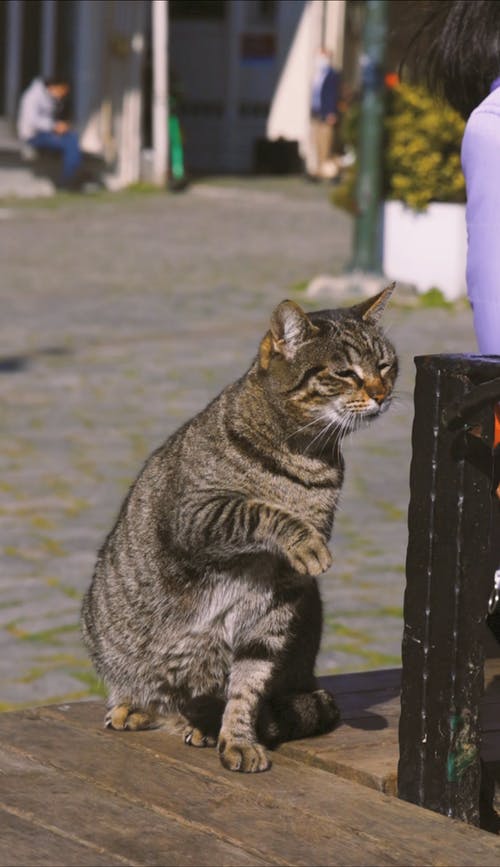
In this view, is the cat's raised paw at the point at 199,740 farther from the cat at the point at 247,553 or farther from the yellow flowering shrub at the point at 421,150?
the yellow flowering shrub at the point at 421,150

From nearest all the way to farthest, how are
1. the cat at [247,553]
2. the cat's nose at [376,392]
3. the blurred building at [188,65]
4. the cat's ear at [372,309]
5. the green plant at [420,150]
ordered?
1. the cat at [247,553]
2. the cat's nose at [376,392]
3. the cat's ear at [372,309]
4. the green plant at [420,150]
5. the blurred building at [188,65]

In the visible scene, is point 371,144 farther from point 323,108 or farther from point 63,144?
point 323,108

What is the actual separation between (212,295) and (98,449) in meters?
5.96

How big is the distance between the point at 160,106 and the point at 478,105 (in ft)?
73.8

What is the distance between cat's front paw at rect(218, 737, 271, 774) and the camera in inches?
139

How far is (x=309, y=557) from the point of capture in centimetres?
348

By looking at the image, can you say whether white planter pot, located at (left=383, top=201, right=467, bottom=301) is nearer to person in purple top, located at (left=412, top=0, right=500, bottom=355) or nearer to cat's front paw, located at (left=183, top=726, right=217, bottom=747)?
person in purple top, located at (left=412, top=0, right=500, bottom=355)

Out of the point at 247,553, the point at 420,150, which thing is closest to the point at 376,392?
the point at 247,553

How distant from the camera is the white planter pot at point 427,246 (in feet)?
46.0

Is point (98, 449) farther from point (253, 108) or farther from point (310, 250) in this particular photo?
point (253, 108)

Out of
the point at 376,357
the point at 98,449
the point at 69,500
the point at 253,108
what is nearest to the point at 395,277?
the point at 98,449

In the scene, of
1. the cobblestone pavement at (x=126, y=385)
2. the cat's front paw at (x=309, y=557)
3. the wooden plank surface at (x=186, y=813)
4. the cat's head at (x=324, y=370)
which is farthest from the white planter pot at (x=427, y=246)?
the wooden plank surface at (x=186, y=813)

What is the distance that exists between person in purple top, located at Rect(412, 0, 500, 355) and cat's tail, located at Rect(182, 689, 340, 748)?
926mm

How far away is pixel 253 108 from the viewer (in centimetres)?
2966
